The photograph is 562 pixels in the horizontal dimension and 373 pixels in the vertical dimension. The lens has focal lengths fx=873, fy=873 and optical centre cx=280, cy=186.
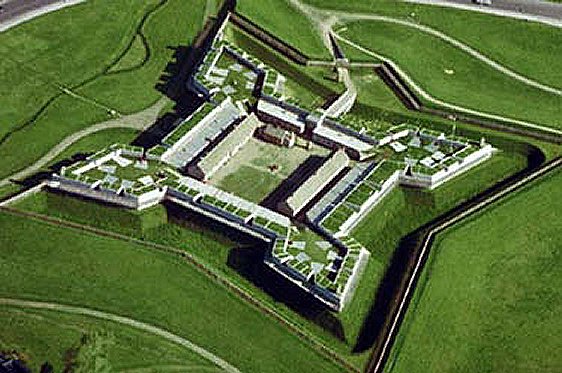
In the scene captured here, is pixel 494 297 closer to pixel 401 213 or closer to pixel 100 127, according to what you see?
pixel 401 213

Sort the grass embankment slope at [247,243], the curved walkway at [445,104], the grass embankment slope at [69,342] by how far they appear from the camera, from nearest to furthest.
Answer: the grass embankment slope at [69,342], the grass embankment slope at [247,243], the curved walkway at [445,104]

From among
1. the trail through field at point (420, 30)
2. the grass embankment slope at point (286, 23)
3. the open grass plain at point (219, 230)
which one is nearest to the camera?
the open grass plain at point (219, 230)

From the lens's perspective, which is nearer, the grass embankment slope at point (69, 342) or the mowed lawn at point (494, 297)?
the grass embankment slope at point (69, 342)

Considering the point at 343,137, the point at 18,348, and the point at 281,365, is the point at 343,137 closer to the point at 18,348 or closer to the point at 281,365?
the point at 281,365

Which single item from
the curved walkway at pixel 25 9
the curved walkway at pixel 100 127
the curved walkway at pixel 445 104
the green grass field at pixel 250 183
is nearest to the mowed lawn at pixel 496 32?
the curved walkway at pixel 445 104

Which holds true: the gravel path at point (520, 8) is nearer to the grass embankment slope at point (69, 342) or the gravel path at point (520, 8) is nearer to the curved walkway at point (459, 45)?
the curved walkway at point (459, 45)

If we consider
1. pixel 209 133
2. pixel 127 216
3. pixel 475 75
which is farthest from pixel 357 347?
pixel 475 75

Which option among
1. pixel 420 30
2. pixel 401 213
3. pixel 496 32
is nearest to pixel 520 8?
pixel 496 32
